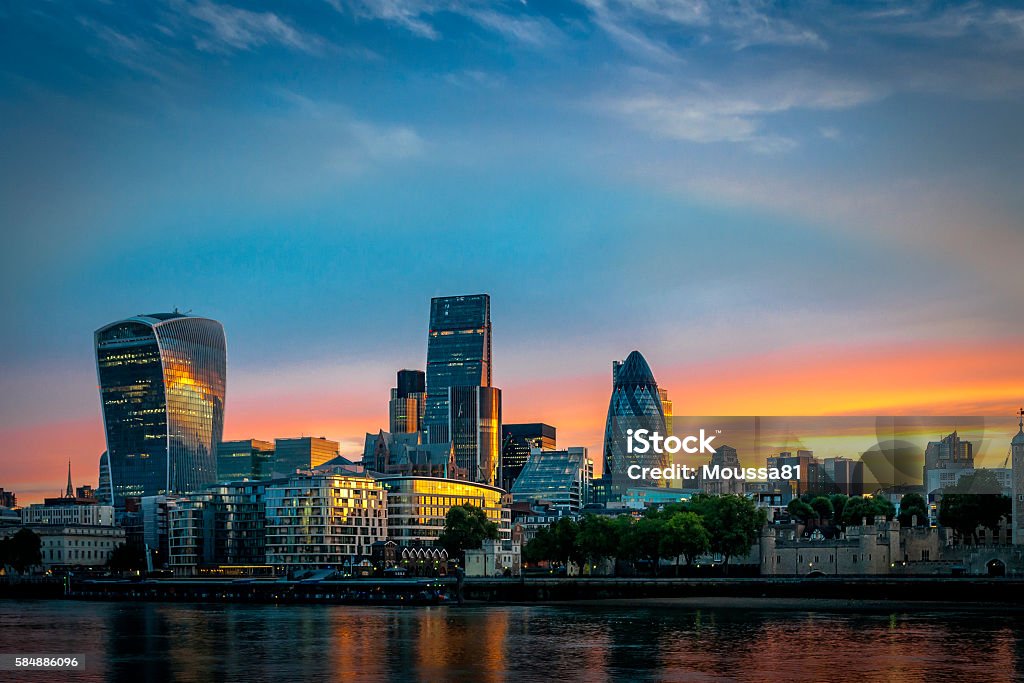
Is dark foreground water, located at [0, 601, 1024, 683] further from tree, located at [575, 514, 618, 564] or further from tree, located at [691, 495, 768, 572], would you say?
tree, located at [691, 495, 768, 572]

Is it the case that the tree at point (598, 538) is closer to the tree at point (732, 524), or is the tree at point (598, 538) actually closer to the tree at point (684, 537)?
the tree at point (684, 537)

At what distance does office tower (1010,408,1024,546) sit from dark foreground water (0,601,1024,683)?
3965 cm

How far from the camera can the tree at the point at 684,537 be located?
16112cm

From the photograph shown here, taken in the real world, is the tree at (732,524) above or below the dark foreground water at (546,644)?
above

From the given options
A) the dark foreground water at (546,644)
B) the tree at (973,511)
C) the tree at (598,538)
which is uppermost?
the tree at (973,511)

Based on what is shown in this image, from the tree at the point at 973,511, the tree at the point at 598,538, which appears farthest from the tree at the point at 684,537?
the tree at the point at 973,511

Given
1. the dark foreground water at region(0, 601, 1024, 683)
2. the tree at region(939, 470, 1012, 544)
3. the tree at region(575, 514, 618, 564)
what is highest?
the tree at region(939, 470, 1012, 544)

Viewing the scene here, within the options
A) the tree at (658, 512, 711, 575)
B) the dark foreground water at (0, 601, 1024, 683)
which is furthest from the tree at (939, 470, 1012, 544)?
the dark foreground water at (0, 601, 1024, 683)

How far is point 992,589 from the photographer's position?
13662 cm

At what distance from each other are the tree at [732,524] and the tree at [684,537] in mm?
2387

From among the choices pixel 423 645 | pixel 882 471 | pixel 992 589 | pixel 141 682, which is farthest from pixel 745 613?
pixel 882 471

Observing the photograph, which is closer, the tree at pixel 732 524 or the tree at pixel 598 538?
the tree at pixel 732 524

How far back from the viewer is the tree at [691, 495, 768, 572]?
545ft

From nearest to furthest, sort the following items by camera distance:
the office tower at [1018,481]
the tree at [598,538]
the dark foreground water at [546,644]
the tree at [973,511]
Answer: the dark foreground water at [546,644], the office tower at [1018,481], the tree at [598,538], the tree at [973,511]
